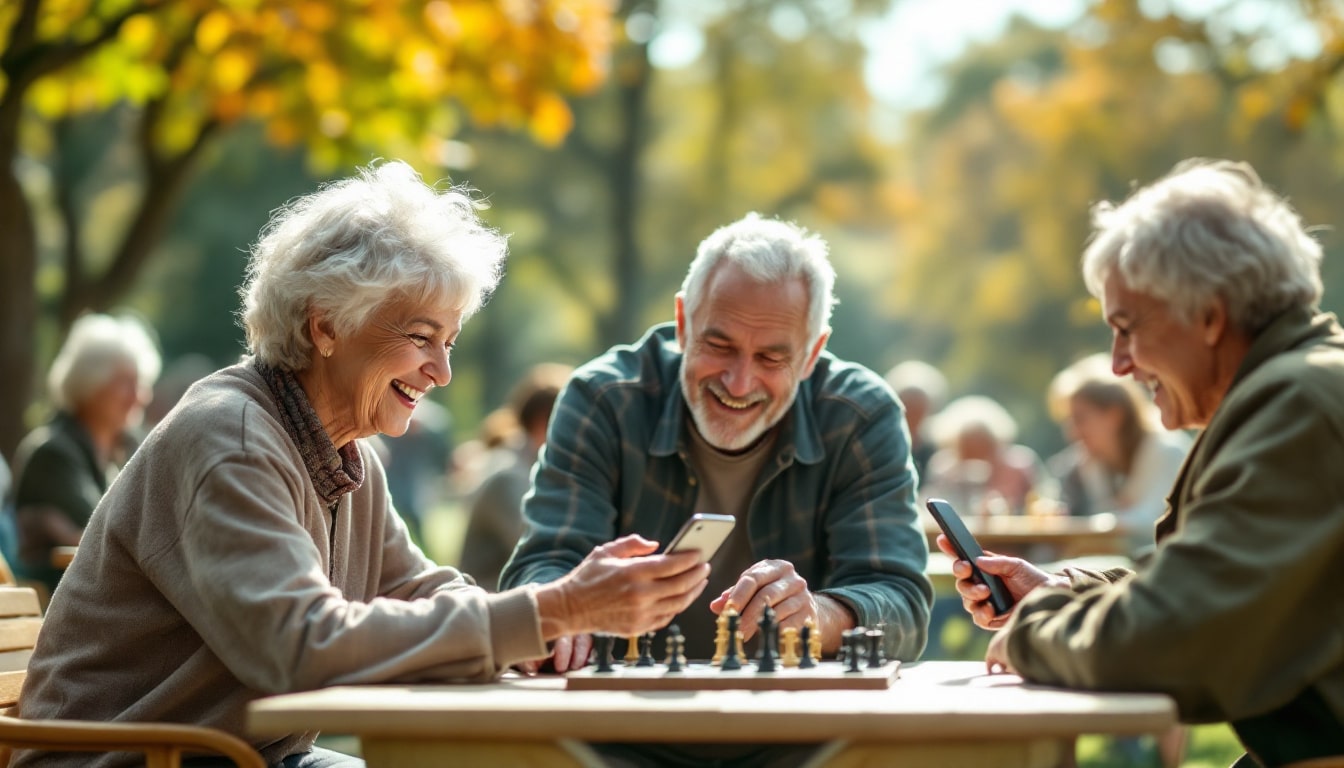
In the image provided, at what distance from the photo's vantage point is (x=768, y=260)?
178 inches

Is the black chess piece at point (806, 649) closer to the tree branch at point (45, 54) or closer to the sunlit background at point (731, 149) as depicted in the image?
the tree branch at point (45, 54)

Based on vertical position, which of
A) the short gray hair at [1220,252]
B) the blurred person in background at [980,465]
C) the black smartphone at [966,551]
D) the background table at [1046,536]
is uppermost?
the short gray hair at [1220,252]

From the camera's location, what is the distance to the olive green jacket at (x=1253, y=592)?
2.87 m

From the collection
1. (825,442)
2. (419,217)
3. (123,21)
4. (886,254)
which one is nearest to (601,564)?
(419,217)

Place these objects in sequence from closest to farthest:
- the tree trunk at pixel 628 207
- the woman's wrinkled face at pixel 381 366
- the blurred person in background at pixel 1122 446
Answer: the woman's wrinkled face at pixel 381 366, the blurred person in background at pixel 1122 446, the tree trunk at pixel 628 207

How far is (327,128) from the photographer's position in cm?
1057

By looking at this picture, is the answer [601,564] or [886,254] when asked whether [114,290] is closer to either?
[601,564]

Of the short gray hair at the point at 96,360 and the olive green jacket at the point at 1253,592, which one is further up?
the short gray hair at the point at 96,360

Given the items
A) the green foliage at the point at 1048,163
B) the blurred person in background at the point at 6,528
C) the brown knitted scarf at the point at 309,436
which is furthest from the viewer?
the green foliage at the point at 1048,163

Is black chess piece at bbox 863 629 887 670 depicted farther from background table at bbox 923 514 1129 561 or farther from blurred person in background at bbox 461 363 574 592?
background table at bbox 923 514 1129 561

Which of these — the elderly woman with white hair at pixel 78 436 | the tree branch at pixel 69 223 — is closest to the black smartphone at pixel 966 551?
the elderly woman with white hair at pixel 78 436

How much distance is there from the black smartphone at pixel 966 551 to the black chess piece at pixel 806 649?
1.49 feet

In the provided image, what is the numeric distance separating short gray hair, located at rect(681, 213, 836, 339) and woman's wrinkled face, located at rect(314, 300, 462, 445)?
947 mm

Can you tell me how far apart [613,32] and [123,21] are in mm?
3263
